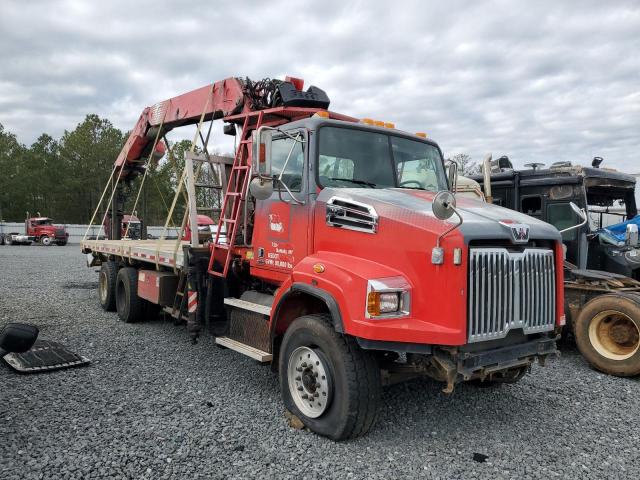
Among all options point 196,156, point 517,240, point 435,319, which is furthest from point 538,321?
point 196,156

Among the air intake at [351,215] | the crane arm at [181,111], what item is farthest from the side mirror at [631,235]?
the crane arm at [181,111]

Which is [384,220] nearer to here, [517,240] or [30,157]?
[517,240]

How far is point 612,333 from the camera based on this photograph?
569 centimetres

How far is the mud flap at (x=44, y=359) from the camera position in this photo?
523 cm

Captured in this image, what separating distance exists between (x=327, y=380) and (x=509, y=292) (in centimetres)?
154

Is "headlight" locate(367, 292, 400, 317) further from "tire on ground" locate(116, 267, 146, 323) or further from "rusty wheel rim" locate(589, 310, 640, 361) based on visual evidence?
"tire on ground" locate(116, 267, 146, 323)

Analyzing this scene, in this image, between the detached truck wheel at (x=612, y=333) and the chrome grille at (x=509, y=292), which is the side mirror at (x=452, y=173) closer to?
the chrome grille at (x=509, y=292)

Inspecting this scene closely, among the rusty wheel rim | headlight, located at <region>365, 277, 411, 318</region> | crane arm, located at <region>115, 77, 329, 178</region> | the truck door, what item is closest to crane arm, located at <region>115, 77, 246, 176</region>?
crane arm, located at <region>115, 77, 329, 178</region>

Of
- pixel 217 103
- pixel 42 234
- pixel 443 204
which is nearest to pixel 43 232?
pixel 42 234

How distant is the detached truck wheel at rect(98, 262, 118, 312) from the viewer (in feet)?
28.5

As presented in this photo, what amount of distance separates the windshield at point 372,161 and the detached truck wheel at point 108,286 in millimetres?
5855

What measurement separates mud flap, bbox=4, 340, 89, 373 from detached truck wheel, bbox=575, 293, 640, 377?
5.94m

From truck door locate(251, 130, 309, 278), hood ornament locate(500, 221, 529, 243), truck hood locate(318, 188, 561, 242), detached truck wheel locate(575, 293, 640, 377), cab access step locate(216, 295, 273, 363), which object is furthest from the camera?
detached truck wheel locate(575, 293, 640, 377)

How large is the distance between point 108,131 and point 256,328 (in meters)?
49.5
